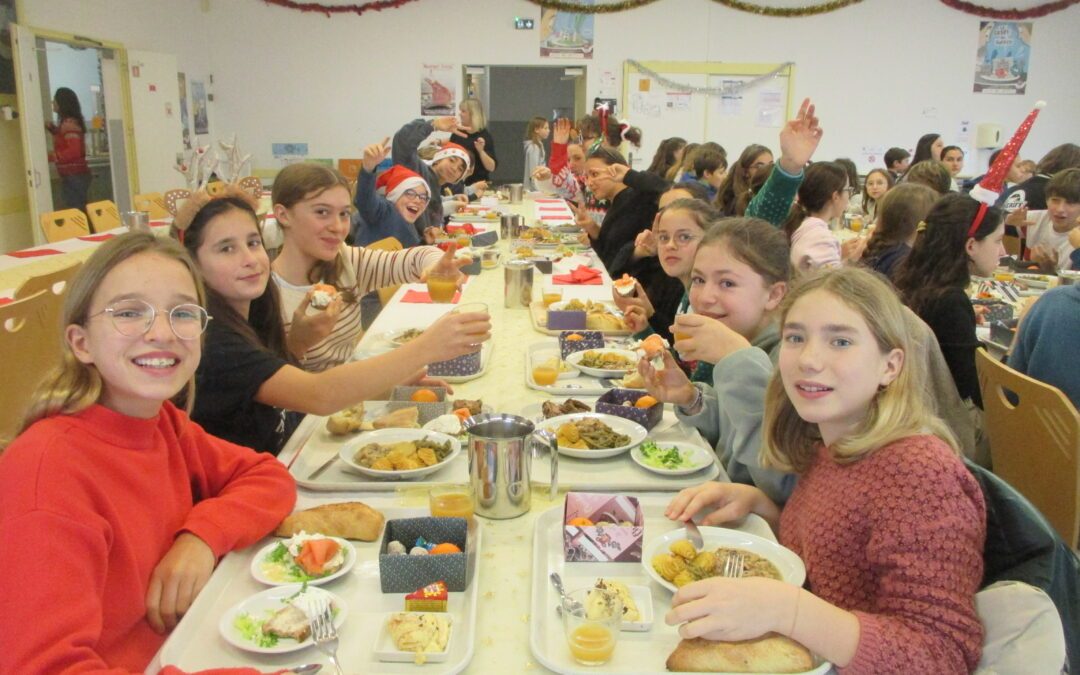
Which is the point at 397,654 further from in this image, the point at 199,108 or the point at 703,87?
the point at 199,108

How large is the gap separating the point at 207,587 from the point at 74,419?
35 centimetres

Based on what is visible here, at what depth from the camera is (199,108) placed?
397 inches

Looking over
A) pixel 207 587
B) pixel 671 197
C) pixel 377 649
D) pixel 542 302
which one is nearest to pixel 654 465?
pixel 377 649

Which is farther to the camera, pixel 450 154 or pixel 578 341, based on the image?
pixel 450 154

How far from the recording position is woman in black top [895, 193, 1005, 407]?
3006 millimetres

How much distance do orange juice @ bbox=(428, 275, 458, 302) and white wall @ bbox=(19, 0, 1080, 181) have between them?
7928 millimetres

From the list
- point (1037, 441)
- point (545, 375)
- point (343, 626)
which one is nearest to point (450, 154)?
point (545, 375)

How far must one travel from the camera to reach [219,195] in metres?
2.19

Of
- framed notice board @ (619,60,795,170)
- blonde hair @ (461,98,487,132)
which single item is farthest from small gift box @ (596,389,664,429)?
framed notice board @ (619,60,795,170)

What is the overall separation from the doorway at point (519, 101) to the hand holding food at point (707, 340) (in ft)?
32.3

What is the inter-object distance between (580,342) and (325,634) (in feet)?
5.61

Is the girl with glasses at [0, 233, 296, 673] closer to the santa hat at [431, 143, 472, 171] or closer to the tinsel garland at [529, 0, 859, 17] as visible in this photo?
the santa hat at [431, 143, 472, 171]

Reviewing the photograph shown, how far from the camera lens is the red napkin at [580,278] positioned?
13.3 ft

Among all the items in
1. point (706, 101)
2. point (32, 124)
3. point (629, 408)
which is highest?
point (706, 101)
